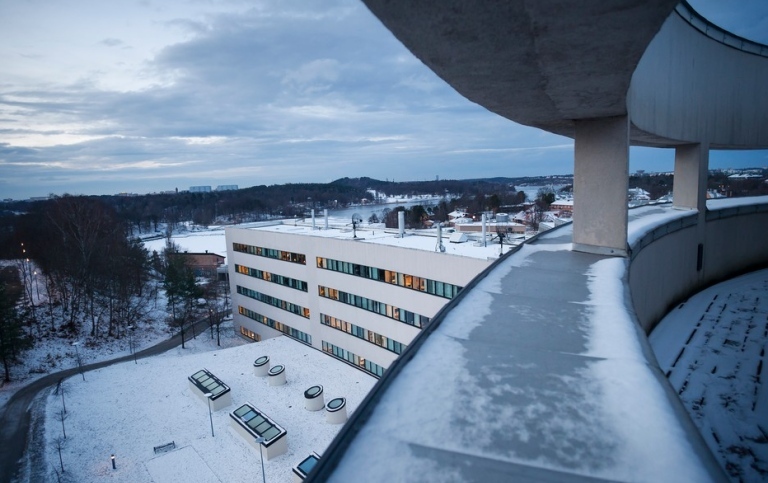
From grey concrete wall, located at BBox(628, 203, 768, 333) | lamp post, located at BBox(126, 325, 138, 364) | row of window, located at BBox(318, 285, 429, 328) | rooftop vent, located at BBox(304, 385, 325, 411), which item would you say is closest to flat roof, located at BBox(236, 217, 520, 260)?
row of window, located at BBox(318, 285, 429, 328)

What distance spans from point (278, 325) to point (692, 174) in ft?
81.6

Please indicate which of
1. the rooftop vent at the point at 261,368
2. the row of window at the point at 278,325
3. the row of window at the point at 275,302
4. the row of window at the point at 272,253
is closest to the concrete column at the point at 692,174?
the rooftop vent at the point at 261,368

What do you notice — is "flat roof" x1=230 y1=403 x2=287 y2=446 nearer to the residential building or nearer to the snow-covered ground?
the snow-covered ground

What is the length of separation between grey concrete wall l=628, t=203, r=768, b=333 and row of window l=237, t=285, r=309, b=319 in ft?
67.1

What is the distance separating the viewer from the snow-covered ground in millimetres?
3869

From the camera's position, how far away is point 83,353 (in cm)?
2602

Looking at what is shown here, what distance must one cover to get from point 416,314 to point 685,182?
39.1ft

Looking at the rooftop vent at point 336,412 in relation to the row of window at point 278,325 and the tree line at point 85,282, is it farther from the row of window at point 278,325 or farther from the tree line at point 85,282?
the tree line at point 85,282

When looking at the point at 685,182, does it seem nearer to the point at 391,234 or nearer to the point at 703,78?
the point at 703,78

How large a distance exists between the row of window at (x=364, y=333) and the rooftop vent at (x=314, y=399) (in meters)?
5.56

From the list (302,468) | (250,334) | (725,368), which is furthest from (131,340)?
(725,368)

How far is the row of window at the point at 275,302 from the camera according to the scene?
25.7 metres

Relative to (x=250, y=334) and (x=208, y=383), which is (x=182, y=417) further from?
(x=250, y=334)

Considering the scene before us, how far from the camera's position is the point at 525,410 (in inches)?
78.1
